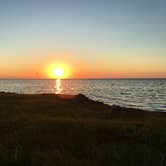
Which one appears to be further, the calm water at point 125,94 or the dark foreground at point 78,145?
the calm water at point 125,94

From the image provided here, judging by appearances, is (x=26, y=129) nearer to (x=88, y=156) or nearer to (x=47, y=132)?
(x=47, y=132)

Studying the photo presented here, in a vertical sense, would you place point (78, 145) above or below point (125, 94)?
above

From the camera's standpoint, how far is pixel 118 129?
41.1ft

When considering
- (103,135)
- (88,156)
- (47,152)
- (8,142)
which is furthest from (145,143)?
(8,142)

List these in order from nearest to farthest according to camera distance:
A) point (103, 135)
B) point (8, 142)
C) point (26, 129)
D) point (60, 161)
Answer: point (60, 161), point (8, 142), point (103, 135), point (26, 129)

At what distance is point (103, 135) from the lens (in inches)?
→ 450

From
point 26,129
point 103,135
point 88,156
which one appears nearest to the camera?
point 88,156

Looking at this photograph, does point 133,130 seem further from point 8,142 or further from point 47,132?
point 8,142

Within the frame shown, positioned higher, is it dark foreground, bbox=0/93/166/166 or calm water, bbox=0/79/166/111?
dark foreground, bbox=0/93/166/166

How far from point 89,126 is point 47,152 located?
4422mm

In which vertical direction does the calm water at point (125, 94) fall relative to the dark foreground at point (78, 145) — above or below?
below

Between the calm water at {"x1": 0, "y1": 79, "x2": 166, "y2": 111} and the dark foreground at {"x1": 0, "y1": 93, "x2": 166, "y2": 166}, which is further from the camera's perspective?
the calm water at {"x1": 0, "y1": 79, "x2": 166, "y2": 111}

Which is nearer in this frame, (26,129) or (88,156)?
(88,156)

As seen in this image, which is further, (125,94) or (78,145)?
(125,94)
